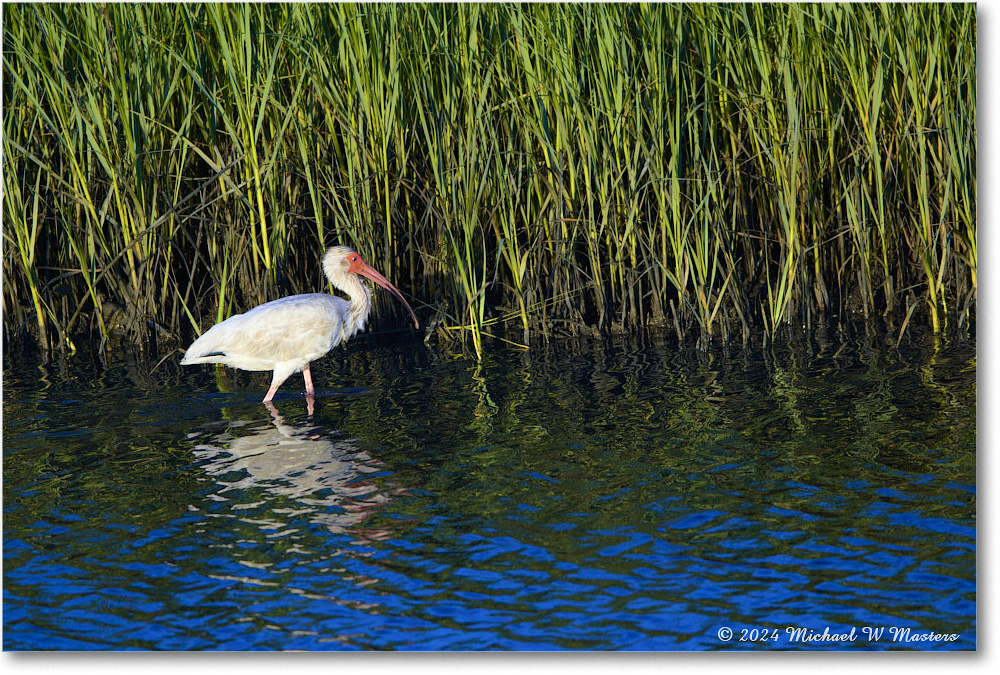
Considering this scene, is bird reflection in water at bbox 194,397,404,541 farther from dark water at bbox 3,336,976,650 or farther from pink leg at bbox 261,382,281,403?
pink leg at bbox 261,382,281,403

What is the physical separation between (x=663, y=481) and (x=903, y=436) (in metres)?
1.22

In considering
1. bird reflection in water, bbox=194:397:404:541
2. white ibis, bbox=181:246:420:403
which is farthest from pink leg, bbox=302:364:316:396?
bird reflection in water, bbox=194:397:404:541

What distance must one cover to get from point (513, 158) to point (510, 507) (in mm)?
2945

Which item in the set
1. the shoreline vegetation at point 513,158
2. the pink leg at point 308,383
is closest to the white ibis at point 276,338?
the pink leg at point 308,383

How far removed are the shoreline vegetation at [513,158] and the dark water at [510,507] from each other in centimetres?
58

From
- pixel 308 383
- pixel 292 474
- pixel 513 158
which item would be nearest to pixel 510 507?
pixel 292 474

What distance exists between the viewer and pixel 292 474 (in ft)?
15.9

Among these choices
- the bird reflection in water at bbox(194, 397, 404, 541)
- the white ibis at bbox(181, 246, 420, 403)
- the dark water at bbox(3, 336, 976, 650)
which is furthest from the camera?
the white ibis at bbox(181, 246, 420, 403)

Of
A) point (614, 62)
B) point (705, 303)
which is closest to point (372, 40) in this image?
point (614, 62)

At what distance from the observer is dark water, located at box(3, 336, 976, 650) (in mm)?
3496

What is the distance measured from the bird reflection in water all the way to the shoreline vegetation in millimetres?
1286

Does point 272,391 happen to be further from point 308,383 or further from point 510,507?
point 510,507

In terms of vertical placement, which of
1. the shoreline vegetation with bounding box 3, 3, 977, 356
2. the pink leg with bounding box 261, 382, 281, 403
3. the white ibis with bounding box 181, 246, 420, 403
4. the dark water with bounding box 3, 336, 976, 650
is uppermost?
the shoreline vegetation with bounding box 3, 3, 977, 356

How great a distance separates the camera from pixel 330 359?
7.14m
